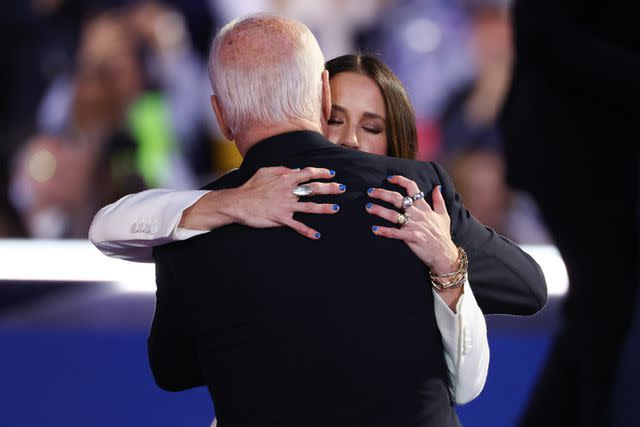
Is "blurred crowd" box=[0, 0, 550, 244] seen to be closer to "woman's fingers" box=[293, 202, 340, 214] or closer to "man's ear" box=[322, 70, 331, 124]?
"man's ear" box=[322, 70, 331, 124]

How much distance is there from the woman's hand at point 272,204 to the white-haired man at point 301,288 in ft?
0.07

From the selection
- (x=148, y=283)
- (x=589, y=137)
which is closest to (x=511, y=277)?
(x=589, y=137)

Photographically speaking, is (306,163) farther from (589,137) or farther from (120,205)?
(589,137)

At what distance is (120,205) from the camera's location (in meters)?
1.61

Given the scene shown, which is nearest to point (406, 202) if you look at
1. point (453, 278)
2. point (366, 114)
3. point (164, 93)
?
point (453, 278)

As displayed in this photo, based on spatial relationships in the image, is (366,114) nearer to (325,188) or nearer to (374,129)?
(374,129)

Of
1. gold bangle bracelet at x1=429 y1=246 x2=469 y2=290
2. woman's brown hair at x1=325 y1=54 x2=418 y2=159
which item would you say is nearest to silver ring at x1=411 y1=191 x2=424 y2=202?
gold bangle bracelet at x1=429 y1=246 x2=469 y2=290

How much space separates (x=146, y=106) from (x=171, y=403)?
2.06m

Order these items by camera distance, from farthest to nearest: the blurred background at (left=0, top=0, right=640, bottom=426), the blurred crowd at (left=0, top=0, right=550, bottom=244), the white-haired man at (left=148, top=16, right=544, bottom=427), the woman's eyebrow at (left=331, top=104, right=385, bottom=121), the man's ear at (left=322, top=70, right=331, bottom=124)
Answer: the blurred crowd at (left=0, top=0, right=550, bottom=244)
the blurred background at (left=0, top=0, right=640, bottom=426)
the woman's eyebrow at (left=331, top=104, right=385, bottom=121)
the man's ear at (left=322, top=70, right=331, bottom=124)
the white-haired man at (left=148, top=16, right=544, bottom=427)

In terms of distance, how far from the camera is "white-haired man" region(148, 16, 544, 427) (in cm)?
142

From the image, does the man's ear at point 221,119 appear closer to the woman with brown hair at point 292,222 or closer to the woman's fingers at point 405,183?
the woman with brown hair at point 292,222

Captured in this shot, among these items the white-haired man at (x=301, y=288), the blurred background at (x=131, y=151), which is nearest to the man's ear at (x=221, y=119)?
the white-haired man at (x=301, y=288)

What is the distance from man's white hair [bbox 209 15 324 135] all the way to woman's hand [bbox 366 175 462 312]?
18 cm

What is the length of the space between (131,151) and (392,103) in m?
3.16
